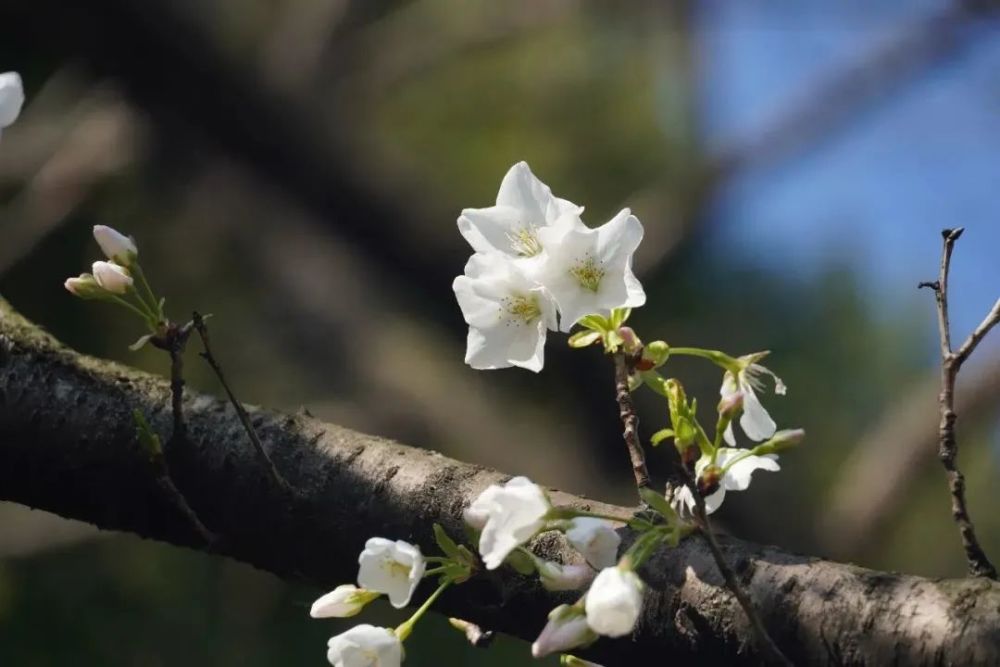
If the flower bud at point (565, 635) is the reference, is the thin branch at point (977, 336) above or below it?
above

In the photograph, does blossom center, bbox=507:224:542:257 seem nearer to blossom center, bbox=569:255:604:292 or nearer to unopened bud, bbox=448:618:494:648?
blossom center, bbox=569:255:604:292

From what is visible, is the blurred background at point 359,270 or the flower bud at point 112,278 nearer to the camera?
the flower bud at point 112,278

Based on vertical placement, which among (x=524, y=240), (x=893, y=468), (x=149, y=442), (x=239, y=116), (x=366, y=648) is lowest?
(x=366, y=648)

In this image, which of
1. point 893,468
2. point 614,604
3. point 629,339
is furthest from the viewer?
point 893,468

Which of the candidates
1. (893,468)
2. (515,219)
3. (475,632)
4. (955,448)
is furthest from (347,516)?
(893,468)

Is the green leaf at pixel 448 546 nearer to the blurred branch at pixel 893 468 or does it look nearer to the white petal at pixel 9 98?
the white petal at pixel 9 98

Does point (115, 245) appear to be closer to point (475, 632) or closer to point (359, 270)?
point (475, 632)

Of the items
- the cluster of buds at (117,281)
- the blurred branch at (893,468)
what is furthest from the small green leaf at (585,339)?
the blurred branch at (893,468)

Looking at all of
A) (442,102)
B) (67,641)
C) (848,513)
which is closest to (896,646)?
(848,513)

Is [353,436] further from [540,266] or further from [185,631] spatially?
[185,631]
